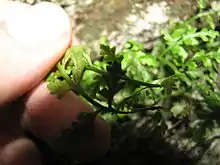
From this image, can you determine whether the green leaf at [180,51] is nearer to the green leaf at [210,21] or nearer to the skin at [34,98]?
the green leaf at [210,21]

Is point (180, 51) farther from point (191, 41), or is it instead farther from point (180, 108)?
point (180, 108)

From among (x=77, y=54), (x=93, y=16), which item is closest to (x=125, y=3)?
(x=93, y=16)

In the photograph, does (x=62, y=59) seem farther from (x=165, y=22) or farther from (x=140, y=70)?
(x=165, y=22)

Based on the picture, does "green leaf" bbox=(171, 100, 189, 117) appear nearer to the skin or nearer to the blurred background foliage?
the blurred background foliage

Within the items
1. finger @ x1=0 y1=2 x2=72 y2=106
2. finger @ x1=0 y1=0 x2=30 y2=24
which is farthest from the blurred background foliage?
finger @ x1=0 y1=0 x2=30 y2=24

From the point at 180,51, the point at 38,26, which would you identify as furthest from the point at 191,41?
the point at 38,26

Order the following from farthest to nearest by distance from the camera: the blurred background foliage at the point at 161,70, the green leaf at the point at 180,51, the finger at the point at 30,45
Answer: the green leaf at the point at 180,51 < the blurred background foliage at the point at 161,70 < the finger at the point at 30,45

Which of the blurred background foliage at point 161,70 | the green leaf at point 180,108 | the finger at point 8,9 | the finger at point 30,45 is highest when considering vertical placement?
the finger at point 8,9

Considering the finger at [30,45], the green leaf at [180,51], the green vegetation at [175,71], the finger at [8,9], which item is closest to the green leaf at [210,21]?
the green vegetation at [175,71]
